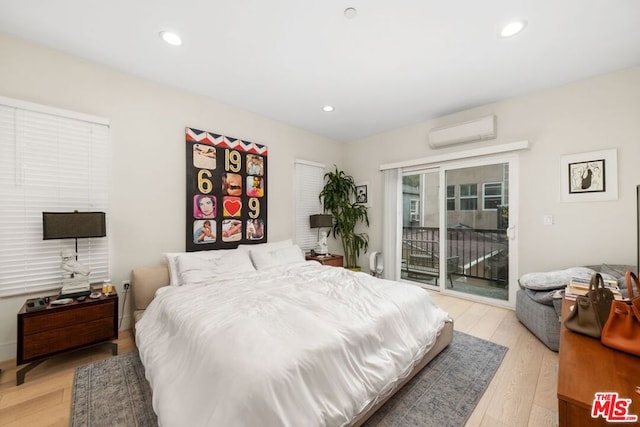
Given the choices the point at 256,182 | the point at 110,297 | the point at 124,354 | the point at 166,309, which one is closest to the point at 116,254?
the point at 110,297

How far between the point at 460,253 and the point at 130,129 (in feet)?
15.2

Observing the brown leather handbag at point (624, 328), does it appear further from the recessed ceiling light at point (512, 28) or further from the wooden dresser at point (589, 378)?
the recessed ceiling light at point (512, 28)

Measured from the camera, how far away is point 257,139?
3760mm

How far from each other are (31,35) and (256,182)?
7.94 feet

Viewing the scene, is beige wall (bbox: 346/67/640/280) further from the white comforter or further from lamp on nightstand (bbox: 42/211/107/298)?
lamp on nightstand (bbox: 42/211/107/298)

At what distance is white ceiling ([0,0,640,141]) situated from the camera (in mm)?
1840

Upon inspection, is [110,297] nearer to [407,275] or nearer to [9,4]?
[9,4]

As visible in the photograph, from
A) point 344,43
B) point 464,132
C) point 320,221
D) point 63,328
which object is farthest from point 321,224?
point 63,328

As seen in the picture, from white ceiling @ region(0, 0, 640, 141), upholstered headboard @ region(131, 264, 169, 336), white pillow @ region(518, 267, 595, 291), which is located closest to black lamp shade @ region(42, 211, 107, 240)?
upholstered headboard @ region(131, 264, 169, 336)

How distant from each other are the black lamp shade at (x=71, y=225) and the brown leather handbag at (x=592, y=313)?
3.44 m

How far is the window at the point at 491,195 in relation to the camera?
342cm

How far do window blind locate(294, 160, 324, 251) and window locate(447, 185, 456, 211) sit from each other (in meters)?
2.12

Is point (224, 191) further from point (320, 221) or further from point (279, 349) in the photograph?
point (279, 349)

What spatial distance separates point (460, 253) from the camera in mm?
3840
